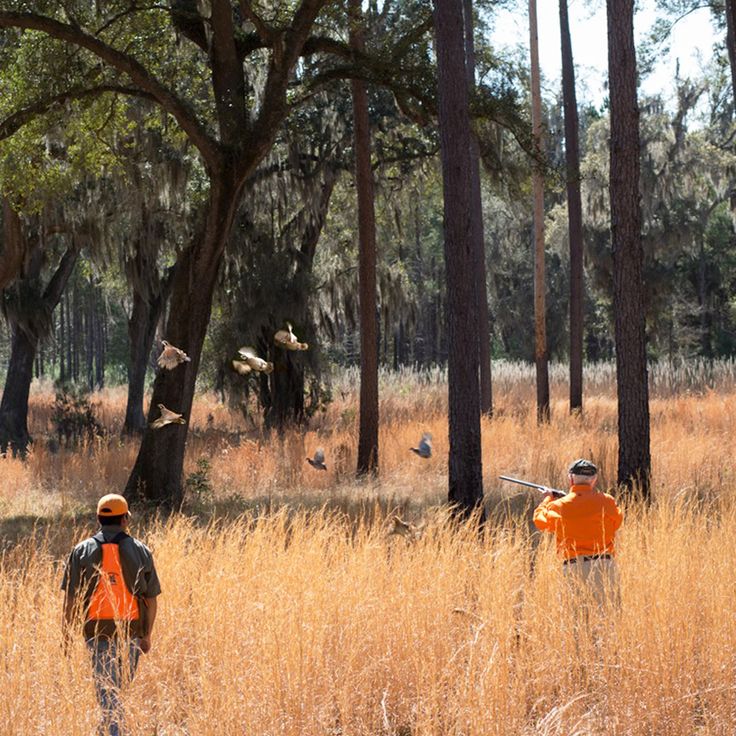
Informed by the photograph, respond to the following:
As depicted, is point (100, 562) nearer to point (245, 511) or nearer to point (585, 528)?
point (585, 528)

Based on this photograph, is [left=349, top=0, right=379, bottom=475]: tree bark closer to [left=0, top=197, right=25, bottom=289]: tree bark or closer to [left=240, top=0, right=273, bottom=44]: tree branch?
[left=240, top=0, right=273, bottom=44]: tree branch

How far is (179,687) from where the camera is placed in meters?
6.25

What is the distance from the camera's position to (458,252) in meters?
10.6

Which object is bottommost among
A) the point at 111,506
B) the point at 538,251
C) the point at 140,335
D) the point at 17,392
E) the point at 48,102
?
the point at 111,506

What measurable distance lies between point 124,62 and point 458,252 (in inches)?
190

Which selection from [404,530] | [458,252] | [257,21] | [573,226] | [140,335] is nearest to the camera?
[404,530]

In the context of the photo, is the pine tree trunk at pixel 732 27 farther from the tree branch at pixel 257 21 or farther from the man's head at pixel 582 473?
the man's head at pixel 582 473

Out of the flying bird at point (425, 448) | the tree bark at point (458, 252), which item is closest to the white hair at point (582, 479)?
the tree bark at point (458, 252)

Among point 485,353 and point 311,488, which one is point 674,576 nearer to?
point 311,488

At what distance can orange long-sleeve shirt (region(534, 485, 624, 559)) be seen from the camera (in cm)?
664

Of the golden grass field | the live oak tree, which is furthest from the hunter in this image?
the live oak tree

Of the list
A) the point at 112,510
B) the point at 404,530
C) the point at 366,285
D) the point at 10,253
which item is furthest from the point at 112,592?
the point at 10,253

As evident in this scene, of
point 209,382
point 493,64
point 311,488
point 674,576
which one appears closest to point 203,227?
point 311,488

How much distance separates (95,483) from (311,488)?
2.94 m
